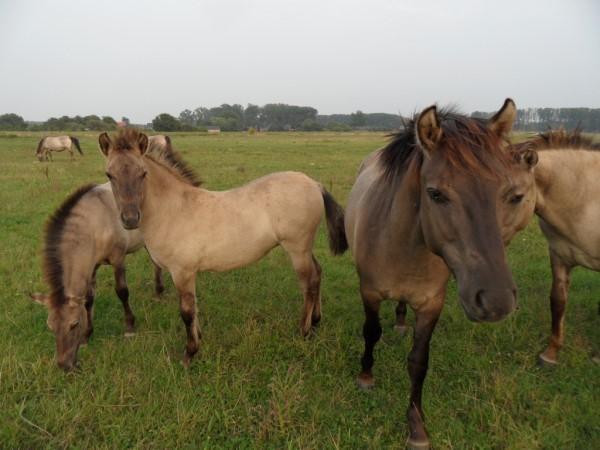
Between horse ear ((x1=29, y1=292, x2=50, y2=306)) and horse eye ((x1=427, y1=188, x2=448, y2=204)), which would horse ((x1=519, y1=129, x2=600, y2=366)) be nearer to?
horse eye ((x1=427, y1=188, x2=448, y2=204))

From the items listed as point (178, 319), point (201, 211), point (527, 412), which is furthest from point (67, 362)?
point (527, 412)

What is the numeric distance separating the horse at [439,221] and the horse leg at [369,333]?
0.03 meters

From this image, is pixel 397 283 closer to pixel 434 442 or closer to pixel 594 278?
pixel 434 442

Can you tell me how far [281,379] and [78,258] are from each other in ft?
7.33

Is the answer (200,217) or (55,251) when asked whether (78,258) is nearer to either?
(55,251)

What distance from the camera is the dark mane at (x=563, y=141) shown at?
11.3ft

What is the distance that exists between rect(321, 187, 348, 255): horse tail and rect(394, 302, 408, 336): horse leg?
0.96 meters

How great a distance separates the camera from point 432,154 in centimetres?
190

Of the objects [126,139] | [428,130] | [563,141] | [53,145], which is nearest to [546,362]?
[563,141]

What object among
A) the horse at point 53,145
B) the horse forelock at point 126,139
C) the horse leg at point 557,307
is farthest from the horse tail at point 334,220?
the horse at point 53,145

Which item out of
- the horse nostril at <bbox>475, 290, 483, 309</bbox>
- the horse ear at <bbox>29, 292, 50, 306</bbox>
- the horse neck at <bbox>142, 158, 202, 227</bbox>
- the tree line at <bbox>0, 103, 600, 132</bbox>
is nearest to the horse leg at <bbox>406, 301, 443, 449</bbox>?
the horse nostril at <bbox>475, 290, 483, 309</bbox>

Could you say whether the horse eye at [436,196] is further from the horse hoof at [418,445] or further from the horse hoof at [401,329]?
the horse hoof at [401,329]

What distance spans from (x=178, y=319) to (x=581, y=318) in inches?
177

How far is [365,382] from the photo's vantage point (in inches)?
128
